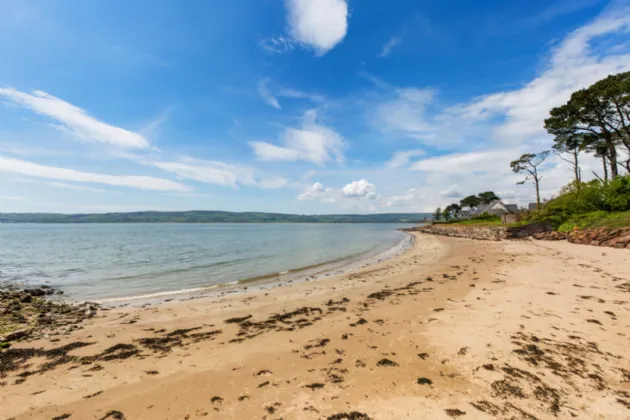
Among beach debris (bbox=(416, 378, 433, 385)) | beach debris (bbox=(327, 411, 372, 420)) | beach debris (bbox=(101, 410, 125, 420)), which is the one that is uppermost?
beach debris (bbox=(416, 378, 433, 385))

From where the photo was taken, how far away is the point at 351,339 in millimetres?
6840

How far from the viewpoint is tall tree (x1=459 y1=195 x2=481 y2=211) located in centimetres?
11593

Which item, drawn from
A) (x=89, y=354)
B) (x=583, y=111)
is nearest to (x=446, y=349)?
(x=89, y=354)

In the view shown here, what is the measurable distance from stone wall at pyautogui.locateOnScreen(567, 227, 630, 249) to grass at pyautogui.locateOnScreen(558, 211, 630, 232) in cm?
227

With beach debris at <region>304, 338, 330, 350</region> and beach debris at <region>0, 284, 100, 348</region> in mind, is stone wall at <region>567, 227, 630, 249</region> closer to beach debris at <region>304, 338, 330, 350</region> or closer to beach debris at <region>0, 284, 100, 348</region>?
beach debris at <region>304, 338, 330, 350</region>

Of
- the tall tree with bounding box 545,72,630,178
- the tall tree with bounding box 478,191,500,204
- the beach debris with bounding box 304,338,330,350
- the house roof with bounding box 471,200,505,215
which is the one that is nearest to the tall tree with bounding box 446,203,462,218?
the tall tree with bounding box 478,191,500,204

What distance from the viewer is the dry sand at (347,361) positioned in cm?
421

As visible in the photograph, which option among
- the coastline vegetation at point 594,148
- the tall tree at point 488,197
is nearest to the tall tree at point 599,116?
the coastline vegetation at point 594,148

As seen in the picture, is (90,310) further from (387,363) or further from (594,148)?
(594,148)

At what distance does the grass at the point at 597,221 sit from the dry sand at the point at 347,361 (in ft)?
72.3

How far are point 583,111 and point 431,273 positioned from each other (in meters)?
36.5

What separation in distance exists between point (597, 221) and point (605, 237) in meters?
8.36

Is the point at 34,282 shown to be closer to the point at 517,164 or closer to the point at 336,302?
the point at 336,302

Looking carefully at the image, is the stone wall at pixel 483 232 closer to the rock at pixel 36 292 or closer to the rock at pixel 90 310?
the rock at pixel 90 310
